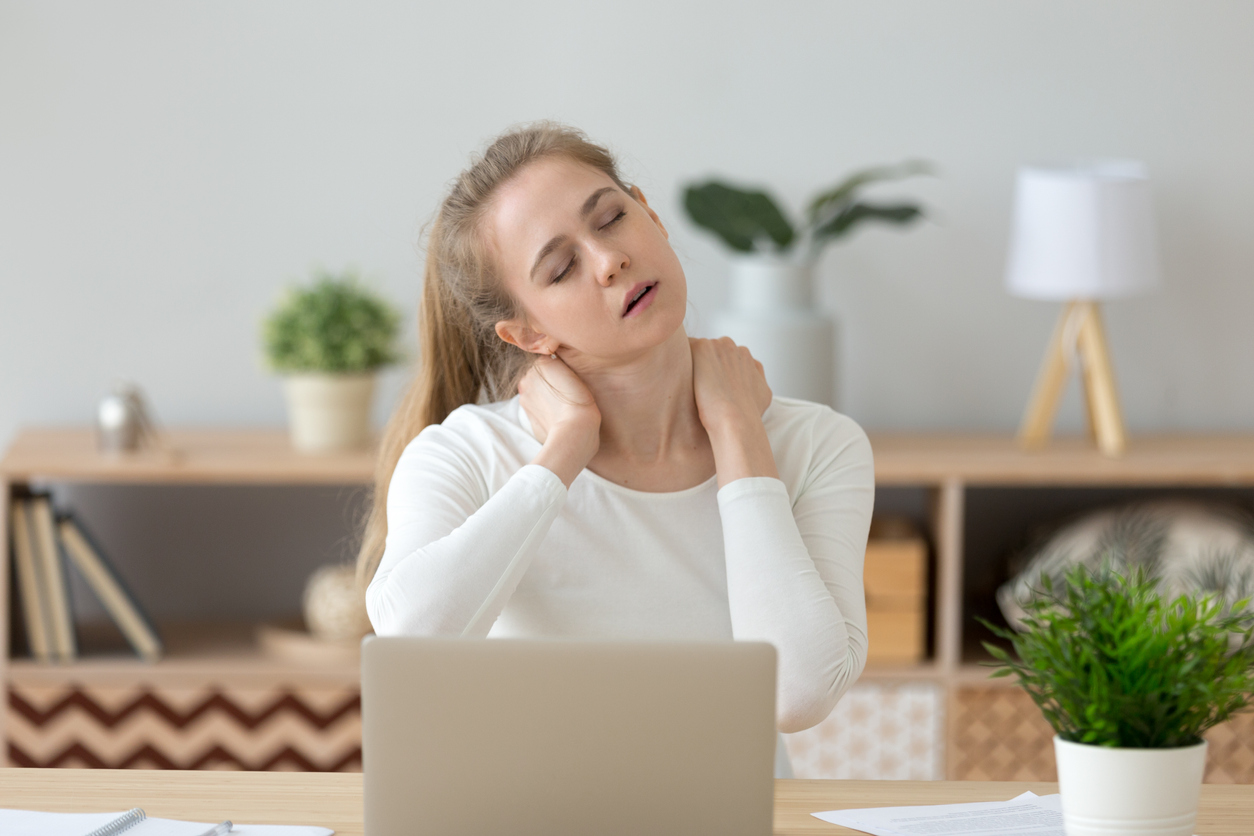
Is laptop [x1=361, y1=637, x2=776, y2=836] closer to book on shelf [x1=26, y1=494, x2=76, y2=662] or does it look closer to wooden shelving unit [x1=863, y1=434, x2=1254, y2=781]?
wooden shelving unit [x1=863, y1=434, x2=1254, y2=781]

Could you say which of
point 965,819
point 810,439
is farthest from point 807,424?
point 965,819

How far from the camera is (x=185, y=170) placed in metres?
2.55

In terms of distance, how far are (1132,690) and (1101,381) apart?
1.64 m

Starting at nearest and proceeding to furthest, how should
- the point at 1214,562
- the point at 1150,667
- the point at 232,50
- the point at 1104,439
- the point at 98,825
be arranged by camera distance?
the point at 1150,667, the point at 98,825, the point at 1214,562, the point at 1104,439, the point at 232,50

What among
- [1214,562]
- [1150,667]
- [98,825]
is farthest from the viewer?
[1214,562]

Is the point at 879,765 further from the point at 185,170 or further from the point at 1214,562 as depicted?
the point at 185,170

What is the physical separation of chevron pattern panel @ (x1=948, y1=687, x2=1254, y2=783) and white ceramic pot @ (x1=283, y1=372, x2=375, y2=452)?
120 centimetres

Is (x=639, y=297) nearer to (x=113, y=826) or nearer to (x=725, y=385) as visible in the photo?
(x=725, y=385)

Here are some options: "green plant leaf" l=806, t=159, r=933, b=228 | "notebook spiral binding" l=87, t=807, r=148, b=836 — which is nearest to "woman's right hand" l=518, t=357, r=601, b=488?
"notebook spiral binding" l=87, t=807, r=148, b=836

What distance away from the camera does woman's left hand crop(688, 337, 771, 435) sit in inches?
52.8

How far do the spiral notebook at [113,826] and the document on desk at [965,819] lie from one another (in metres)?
0.43

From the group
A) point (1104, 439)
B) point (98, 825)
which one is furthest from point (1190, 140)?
point (98, 825)

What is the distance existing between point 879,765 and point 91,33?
2.05 m

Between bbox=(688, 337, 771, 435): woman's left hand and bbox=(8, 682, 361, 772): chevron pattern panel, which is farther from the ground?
bbox=(688, 337, 771, 435): woman's left hand
